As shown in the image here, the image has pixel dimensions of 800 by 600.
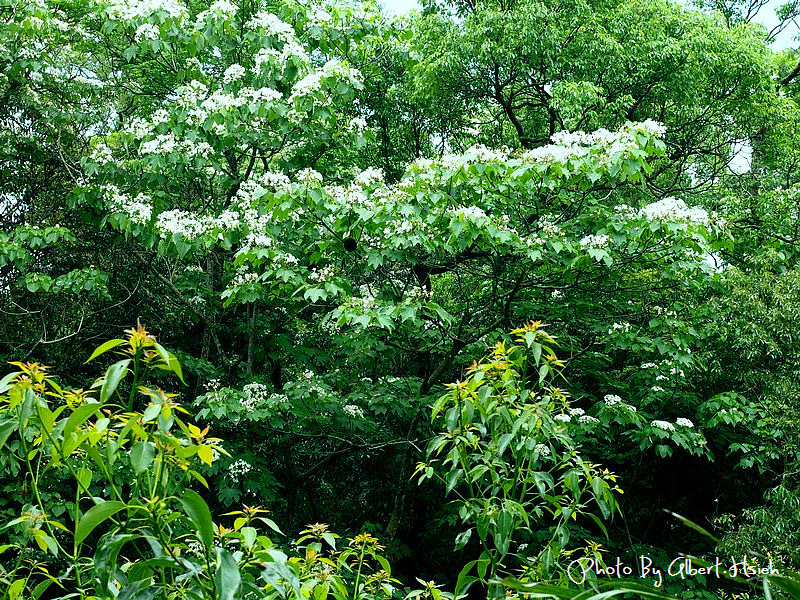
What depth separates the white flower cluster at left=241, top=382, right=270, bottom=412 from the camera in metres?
5.65

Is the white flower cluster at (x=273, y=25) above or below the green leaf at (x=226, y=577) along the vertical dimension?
above

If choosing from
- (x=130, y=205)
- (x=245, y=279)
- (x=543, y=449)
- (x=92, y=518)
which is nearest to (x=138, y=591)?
(x=92, y=518)

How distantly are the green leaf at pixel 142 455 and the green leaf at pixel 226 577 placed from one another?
8.5 inches

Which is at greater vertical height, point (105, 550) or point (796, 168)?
point (796, 168)

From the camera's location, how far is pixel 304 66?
6316 millimetres

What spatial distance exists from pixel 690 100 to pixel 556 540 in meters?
6.82

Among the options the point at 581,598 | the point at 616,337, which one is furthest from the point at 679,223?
the point at 581,598

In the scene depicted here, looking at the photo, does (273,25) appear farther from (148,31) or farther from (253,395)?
(253,395)

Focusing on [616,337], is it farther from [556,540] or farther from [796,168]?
[796,168]

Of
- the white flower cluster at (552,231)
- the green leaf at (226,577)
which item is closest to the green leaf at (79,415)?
the green leaf at (226,577)

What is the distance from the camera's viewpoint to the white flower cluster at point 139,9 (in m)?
6.06

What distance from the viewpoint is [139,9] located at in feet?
19.9

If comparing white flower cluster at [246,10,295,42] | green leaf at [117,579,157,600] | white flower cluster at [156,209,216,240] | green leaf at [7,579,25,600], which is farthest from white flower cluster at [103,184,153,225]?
green leaf at [117,579,157,600]

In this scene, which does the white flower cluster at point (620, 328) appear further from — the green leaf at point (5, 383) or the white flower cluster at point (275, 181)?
the green leaf at point (5, 383)
